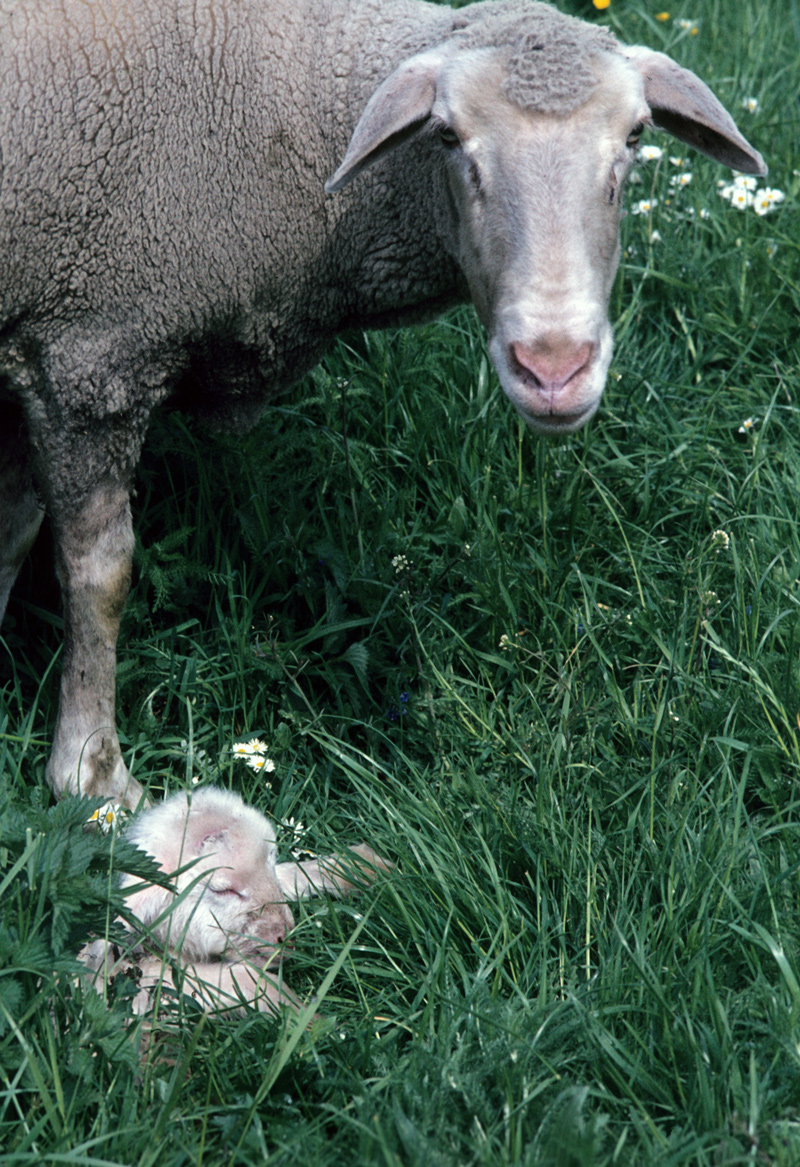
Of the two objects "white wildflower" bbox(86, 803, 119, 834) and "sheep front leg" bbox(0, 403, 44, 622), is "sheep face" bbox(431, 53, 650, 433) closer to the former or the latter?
"white wildflower" bbox(86, 803, 119, 834)

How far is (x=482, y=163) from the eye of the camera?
246cm

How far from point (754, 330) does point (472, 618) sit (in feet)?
4.86

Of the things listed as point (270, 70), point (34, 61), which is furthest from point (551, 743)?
point (34, 61)

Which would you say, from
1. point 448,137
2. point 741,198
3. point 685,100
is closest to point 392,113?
point 448,137

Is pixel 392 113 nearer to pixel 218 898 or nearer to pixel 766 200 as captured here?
pixel 218 898

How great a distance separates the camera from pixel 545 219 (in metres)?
2.37

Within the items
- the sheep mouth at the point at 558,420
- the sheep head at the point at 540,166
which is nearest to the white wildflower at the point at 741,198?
the sheep head at the point at 540,166

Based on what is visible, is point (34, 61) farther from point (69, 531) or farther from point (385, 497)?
point (385, 497)

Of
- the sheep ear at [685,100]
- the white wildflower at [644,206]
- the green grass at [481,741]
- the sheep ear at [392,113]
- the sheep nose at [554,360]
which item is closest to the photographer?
the green grass at [481,741]

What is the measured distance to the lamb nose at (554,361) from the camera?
7.61 ft

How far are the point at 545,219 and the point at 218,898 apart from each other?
5.13ft

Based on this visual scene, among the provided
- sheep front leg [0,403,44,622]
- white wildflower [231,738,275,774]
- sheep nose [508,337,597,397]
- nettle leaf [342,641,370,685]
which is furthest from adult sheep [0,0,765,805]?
nettle leaf [342,641,370,685]

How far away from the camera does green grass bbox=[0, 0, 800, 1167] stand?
79.5 inches

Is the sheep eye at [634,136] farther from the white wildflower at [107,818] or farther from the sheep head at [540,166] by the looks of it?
the white wildflower at [107,818]
